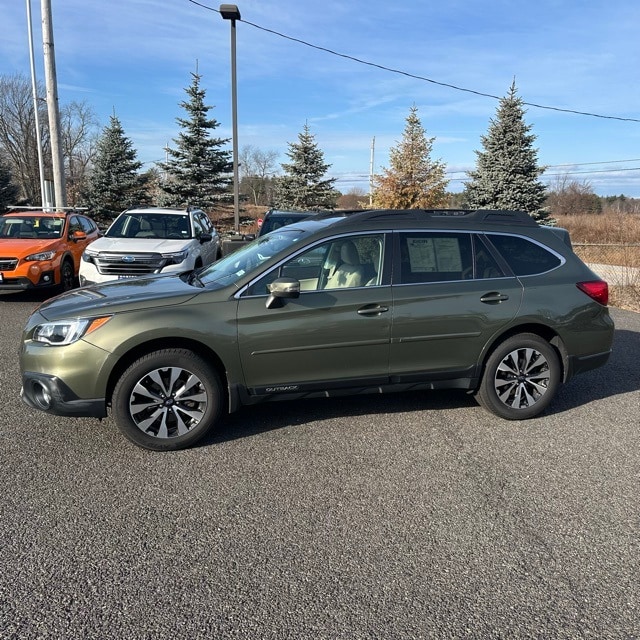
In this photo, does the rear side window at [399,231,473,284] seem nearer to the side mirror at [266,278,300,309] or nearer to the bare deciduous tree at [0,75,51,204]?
the side mirror at [266,278,300,309]

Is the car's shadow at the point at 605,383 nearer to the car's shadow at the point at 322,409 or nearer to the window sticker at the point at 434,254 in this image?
the car's shadow at the point at 322,409

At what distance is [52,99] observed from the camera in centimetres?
1515

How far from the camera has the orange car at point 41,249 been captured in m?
9.09

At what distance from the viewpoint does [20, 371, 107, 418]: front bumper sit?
12.0ft

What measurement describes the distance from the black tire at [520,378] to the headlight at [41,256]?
26.7 feet

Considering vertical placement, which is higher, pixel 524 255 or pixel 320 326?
pixel 524 255

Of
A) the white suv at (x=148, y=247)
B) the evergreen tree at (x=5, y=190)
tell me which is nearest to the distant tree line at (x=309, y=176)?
the evergreen tree at (x=5, y=190)

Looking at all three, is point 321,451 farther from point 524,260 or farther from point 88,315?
point 524,260

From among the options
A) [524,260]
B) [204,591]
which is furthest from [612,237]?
[204,591]

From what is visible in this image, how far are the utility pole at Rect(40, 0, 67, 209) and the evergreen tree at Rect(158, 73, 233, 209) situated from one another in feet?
36.5

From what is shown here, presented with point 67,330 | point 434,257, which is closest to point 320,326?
point 434,257

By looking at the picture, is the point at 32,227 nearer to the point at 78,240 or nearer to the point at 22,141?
the point at 78,240

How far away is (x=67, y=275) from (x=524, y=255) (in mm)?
8765

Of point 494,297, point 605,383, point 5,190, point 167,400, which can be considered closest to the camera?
point 167,400
